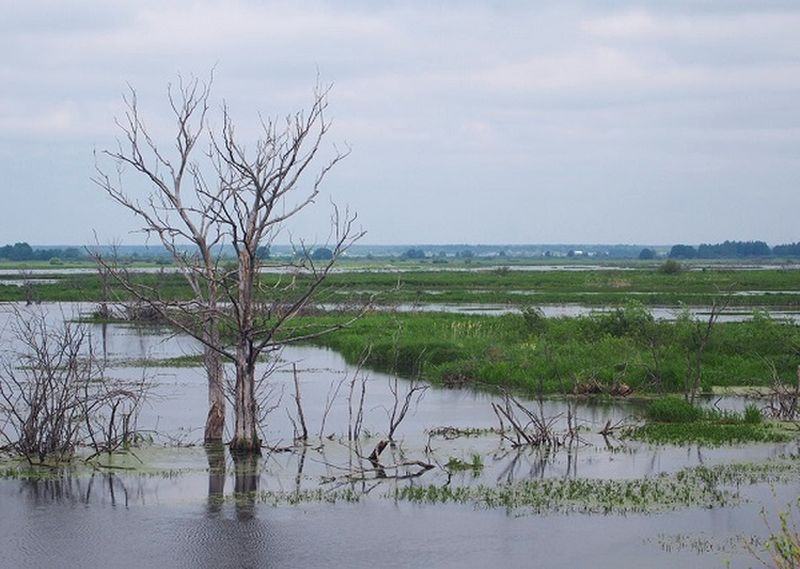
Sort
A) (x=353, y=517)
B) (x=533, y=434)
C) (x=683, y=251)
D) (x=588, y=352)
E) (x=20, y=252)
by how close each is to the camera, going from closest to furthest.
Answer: (x=353, y=517), (x=533, y=434), (x=588, y=352), (x=20, y=252), (x=683, y=251)

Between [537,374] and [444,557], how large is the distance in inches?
509

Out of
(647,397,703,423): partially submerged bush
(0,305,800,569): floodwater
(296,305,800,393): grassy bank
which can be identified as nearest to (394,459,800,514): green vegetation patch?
(0,305,800,569): floodwater

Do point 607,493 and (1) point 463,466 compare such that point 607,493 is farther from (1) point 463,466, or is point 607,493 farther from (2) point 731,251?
(2) point 731,251

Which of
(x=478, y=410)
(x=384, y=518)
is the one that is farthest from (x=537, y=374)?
(x=384, y=518)

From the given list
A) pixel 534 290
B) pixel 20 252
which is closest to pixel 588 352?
pixel 534 290

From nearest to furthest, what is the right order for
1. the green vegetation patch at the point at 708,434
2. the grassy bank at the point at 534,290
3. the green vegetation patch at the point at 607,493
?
the green vegetation patch at the point at 607,493, the green vegetation patch at the point at 708,434, the grassy bank at the point at 534,290

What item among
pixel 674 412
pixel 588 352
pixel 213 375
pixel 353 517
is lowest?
pixel 353 517

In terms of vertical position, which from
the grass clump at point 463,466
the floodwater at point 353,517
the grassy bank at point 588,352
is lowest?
the floodwater at point 353,517

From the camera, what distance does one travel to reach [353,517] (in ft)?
44.7

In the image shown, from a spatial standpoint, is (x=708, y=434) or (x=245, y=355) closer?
(x=245, y=355)

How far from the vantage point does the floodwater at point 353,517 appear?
39.4 ft

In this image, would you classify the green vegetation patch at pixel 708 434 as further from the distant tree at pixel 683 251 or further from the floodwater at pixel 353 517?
the distant tree at pixel 683 251

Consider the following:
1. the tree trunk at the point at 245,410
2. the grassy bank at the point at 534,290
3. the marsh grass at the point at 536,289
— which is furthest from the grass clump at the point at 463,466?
the marsh grass at the point at 536,289

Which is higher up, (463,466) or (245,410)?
(245,410)
